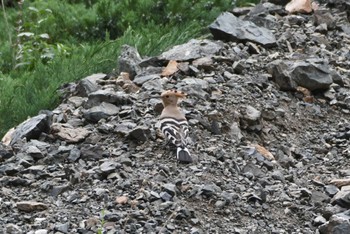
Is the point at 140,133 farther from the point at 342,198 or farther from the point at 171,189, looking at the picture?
the point at 342,198

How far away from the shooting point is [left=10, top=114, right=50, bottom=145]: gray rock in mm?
6359

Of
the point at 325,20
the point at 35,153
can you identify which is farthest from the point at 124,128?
the point at 325,20

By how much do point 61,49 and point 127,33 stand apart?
643mm

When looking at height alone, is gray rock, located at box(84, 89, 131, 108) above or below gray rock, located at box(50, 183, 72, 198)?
below

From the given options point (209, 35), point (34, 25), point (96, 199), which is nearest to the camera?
point (96, 199)

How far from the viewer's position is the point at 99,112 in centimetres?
647

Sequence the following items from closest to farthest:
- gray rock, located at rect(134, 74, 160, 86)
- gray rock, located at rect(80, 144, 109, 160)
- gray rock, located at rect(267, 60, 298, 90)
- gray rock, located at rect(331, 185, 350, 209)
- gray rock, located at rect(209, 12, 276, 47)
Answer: gray rock, located at rect(331, 185, 350, 209) < gray rock, located at rect(80, 144, 109, 160) < gray rock, located at rect(134, 74, 160, 86) < gray rock, located at rect(267, 60, 298, 90) < gray rock, located at rect(209, 12, 276, 47)

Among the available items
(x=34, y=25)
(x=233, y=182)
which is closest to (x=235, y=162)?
(x=233, y=182)

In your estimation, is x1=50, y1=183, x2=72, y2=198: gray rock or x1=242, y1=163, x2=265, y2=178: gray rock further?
x1=242, y1=163, x2=265, y2=178: gray rock

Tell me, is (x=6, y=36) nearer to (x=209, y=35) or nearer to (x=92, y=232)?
(x=209, y=35)

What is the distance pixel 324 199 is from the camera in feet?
18.8

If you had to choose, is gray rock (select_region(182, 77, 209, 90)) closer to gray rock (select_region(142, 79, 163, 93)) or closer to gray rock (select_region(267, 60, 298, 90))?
gray rock (select_region(142, 79, 163, 93))

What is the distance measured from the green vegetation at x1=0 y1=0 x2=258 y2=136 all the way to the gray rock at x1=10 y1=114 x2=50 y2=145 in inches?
35.7

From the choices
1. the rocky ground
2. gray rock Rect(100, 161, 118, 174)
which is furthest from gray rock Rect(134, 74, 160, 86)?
gray rock Rect(100, 161, 118, 174)
